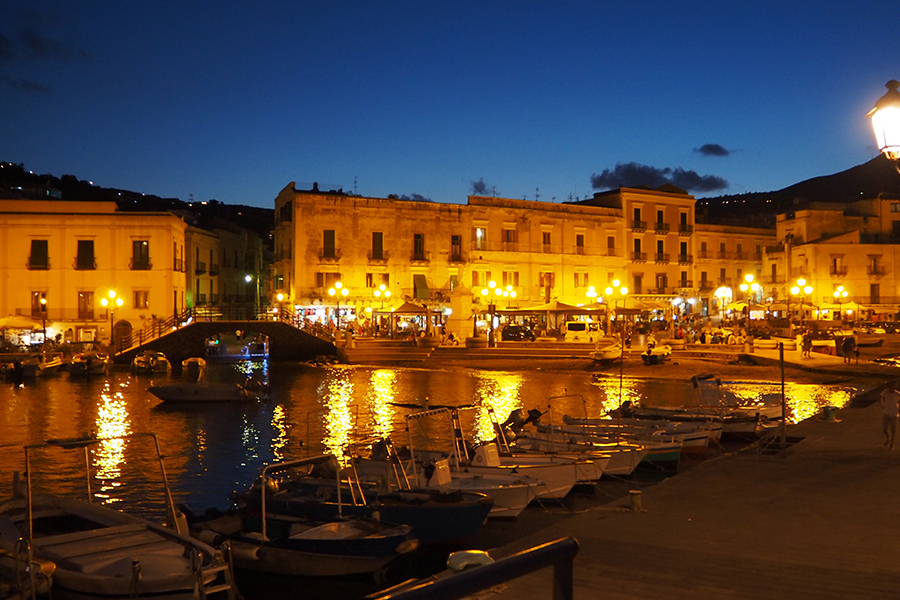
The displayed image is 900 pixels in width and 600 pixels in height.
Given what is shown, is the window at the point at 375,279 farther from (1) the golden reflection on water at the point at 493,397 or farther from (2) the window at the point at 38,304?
(2) the window at the point at 38,304

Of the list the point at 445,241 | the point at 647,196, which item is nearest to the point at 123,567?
the point at 445,241

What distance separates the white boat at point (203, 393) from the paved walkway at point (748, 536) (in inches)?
807

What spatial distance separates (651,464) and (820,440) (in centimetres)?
326

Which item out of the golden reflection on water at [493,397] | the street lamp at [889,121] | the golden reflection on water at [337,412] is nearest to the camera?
the street lamp at [889,121]

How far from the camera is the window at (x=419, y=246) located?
2184 inches

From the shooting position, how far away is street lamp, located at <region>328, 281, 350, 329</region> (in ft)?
164

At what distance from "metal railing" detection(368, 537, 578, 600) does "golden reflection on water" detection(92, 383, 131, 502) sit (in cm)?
1426

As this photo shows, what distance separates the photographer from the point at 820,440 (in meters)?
16.7

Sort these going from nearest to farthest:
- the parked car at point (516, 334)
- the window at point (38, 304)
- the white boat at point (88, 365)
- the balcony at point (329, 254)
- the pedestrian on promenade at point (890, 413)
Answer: the pedestrian on promenade at point (890, 413) < the white boat at point (88, 365) < the parked car at point (516, 334) < the window at point (38, 304) < the balcony at point (329, 254)

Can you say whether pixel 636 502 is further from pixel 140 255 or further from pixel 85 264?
pixel 85 264

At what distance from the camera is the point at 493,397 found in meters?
31.2

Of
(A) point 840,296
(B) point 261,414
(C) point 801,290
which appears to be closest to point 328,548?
(B) point 261,414

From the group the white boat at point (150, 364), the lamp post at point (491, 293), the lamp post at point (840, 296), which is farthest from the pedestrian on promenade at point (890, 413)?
the lamp post at point (840, 296)

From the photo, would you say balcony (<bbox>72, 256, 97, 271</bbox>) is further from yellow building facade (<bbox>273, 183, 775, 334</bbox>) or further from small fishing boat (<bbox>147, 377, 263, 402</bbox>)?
small fishing boat (<bbox>147, 377, 263, 402</bbox>)
